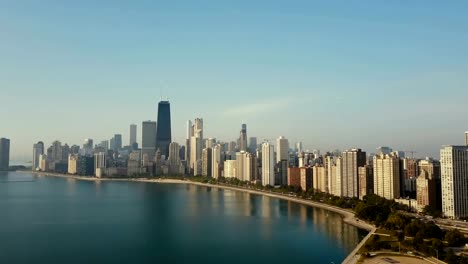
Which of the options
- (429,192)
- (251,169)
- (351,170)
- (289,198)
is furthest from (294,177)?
(429,192)

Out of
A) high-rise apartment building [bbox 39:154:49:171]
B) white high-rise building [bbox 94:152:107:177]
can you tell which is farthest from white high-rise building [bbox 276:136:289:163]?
high-rise apartment building [bbox 39:154:49:171]

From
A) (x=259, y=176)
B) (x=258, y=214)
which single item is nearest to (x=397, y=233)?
(x=258, y=214)

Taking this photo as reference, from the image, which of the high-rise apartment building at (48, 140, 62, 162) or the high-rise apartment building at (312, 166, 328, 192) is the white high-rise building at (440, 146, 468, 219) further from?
the high-rise apartment building at (48, 140, 62, 162)

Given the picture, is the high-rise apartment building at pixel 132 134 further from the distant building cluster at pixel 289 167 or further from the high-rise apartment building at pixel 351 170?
the high-rise apartment building at pixel 351 170

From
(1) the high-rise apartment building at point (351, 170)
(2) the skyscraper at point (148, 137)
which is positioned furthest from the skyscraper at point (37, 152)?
(1) the high-rise apartment building at point (351, 170)

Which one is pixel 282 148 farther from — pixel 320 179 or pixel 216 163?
pixel 320 179
